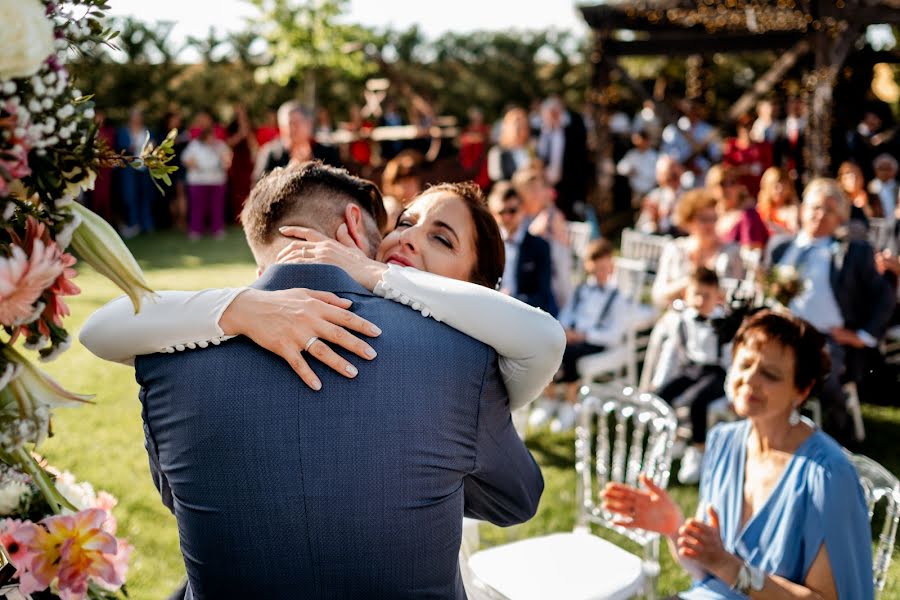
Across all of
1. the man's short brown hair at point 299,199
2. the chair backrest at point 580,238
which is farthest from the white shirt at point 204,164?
the man's short brown hair at point 299,199

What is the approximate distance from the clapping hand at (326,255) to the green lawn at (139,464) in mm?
1951

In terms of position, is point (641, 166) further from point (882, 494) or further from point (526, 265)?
point (882, 494)

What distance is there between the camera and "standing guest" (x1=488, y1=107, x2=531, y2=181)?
1095cm

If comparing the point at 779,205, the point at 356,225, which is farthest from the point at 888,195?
the point at 356,225

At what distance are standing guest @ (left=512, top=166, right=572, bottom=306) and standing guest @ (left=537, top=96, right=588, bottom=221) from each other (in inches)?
247

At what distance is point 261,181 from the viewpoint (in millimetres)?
1815

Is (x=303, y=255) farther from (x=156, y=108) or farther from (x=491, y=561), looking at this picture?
(x=156, y=108)

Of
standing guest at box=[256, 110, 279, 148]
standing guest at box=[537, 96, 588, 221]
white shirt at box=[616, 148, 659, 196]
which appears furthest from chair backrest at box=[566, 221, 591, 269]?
standing guest at box=[256, 110, 279, 148]

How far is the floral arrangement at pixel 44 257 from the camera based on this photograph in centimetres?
116

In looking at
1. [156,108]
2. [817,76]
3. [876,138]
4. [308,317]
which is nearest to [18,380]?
[308,317]

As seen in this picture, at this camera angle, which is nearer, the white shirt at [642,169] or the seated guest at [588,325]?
the seated guest at [588,325]

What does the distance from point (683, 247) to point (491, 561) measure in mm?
3967

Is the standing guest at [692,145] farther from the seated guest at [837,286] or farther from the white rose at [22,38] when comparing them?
the white rose at [22,38]

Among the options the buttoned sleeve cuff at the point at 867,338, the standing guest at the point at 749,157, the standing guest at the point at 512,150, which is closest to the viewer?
the buttoned sleeve cuff at the point at 867,338
